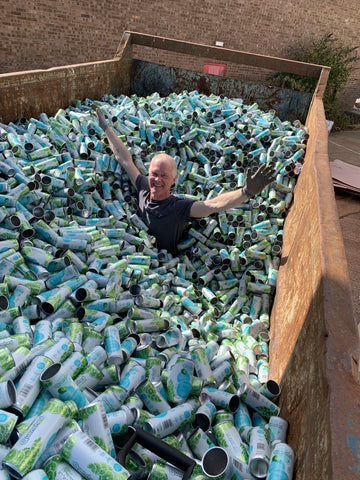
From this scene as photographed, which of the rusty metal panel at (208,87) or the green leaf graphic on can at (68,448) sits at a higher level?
the rusty metal panel at (208,87)

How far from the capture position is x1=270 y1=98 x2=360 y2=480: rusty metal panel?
1.39 metres

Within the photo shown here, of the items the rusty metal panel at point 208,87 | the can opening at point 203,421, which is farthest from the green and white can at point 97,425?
the rusty metal panel at point 208,87

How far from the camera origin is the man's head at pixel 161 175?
14.1 ft

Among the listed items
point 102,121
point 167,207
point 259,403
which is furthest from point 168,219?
point 259,403

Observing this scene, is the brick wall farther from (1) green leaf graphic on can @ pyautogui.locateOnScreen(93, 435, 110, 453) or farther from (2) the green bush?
(1) green leaf graphic on can @ pyautogui.locateOnScreen(93, 435, 110, 453)

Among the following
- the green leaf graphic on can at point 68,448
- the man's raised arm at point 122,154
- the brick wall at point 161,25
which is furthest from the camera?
the brick wall at point 161,25

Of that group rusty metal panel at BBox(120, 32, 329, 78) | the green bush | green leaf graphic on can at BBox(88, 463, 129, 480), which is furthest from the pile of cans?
the green bush

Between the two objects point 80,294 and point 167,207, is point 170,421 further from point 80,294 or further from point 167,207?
point 167,207

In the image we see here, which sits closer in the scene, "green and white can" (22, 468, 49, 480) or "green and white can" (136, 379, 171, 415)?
"green and white can" (22, 468, 49, 480)

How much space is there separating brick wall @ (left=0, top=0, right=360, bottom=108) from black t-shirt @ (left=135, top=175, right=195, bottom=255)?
8.71m

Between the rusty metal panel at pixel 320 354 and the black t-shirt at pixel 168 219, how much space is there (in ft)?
4.99

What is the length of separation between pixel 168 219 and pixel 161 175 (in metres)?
0.52

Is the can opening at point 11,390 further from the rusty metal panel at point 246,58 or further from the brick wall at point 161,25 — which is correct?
the brick wall at point 161,25

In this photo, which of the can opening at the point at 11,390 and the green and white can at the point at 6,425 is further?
the can opening at the point at 11,390
